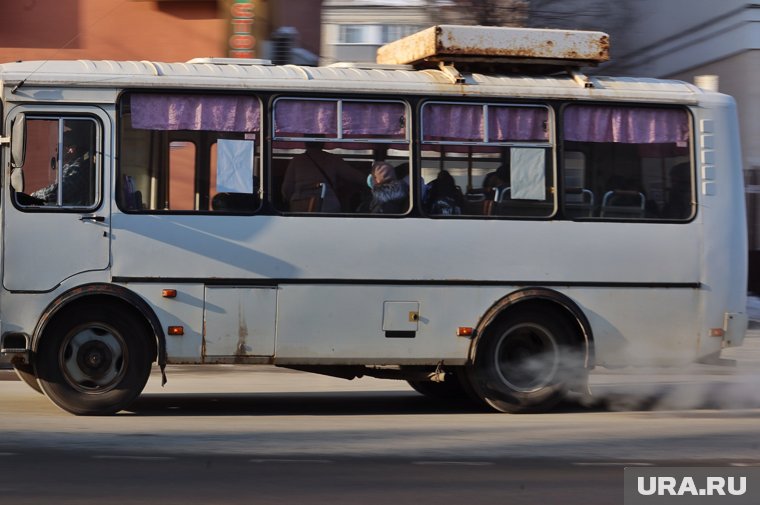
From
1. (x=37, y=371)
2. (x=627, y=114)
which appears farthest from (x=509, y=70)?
(x=37, y=371)

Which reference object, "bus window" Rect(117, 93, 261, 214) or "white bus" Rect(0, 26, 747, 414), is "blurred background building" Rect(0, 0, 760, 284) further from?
"bus window" Rect(117, 93, 261, 214)

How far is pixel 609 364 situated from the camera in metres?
10.5

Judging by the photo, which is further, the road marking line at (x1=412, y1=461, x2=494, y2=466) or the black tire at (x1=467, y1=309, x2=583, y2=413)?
the black tire at (x1=467, y1=309, x2=583, y2=413)

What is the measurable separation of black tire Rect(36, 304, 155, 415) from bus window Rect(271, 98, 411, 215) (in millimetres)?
1649

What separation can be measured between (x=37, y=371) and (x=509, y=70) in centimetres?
486

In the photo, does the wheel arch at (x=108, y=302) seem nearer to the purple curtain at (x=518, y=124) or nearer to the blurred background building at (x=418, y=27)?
the purple curtain at (x=518, y=124)

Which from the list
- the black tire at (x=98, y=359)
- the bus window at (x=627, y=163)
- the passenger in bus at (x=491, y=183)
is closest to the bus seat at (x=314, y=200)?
the passenger in bus at (x=491, y=183)

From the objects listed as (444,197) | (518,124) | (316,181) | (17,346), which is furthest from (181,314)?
(518,124)

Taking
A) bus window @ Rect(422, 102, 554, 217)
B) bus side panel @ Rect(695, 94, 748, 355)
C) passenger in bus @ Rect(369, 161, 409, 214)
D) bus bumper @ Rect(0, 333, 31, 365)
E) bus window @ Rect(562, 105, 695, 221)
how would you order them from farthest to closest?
bus side panel @ Rect(695, 94, 748, 355)
bus window @ Rect(562, 105, 695, 221)
bus window @ Rect(422, 102, 554, 217)
passenger in bus @ Rect(369, 161, 409, 214)
bus bumper @ Rect(0, 333, 31, 365)

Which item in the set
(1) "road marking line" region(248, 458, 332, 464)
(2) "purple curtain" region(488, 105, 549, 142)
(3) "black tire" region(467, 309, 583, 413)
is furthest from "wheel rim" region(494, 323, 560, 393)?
(1) "road marking line" region(248, 458, 332, 464)

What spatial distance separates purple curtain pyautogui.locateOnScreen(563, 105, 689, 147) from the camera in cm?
1052

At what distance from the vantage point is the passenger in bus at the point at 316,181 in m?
9.91

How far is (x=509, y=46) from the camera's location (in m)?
10.4

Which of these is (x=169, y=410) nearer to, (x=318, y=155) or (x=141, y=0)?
(x=318, y=155)
